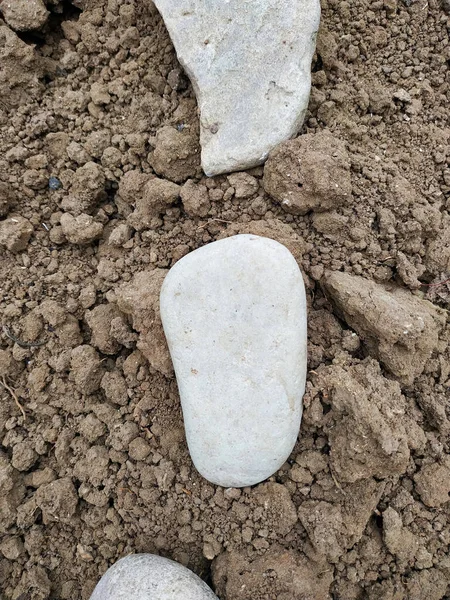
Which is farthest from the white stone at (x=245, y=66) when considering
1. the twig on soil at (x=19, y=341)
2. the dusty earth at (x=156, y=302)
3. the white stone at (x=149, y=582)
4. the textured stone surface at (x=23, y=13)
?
the white stone at (x=149, y=582)

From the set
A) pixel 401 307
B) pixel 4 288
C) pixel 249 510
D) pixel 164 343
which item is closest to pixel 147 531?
pixel 249 510

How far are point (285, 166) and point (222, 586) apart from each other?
5.58 ft

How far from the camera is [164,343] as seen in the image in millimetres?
1906

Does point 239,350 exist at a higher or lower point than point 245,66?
lower

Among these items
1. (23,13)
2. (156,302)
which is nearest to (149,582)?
(156,302)

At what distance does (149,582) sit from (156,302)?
1.07m

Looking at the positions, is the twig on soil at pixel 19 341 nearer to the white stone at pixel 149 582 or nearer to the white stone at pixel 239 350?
the white stone at pixel 239 350

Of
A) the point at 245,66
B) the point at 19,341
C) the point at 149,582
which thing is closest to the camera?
the point at 149,582

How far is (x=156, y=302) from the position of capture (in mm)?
1875

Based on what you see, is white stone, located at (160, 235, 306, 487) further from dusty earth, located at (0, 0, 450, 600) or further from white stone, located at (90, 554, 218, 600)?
white stone, located at (90, 554, 218, 600)

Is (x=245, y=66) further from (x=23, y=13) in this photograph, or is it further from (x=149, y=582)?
(x=149, y=582)

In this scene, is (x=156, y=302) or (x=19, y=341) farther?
(x=19, y=341)

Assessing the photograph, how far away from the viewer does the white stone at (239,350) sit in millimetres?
1718

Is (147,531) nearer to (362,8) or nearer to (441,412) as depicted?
(441,412)
